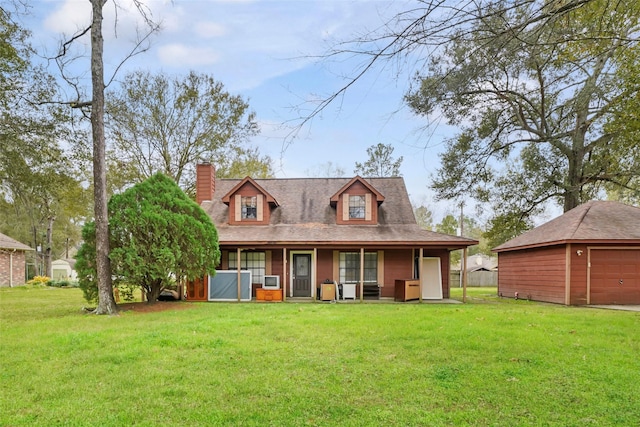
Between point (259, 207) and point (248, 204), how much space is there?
491 millimetres

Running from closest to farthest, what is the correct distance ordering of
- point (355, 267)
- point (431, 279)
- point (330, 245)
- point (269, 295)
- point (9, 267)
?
1. point (330, 245)
2. point (269, 295)
3. point (431, 279)
4. point (355, 267)
5. point (9, 267)

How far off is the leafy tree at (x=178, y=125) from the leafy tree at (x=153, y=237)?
42.2ft

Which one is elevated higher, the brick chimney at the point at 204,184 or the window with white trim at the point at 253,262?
the brick chimney at the point at 204,184

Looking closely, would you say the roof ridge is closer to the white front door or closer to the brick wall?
the white front door

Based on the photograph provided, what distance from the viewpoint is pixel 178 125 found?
24297 mm

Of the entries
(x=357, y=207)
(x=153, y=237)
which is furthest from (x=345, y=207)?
(x=153, y=237)

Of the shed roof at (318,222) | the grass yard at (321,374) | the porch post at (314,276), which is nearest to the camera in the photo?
the grass yard at (321,374)

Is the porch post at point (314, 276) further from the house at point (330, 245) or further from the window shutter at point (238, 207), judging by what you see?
the window shutter at point (238, 207)

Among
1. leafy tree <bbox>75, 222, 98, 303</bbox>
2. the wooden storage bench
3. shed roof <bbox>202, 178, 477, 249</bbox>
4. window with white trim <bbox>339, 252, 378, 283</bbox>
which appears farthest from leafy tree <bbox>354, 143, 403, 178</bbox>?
leafy tree <bbox>75, 222, 98, 303</bbox>

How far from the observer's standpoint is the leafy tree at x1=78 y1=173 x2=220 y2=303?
10875mm

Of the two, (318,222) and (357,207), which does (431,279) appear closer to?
(357,207)

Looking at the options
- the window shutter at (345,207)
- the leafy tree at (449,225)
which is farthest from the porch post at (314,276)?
the leafy tree at (449,225)

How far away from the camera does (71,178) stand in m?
12.9

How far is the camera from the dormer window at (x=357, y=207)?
16250mm
